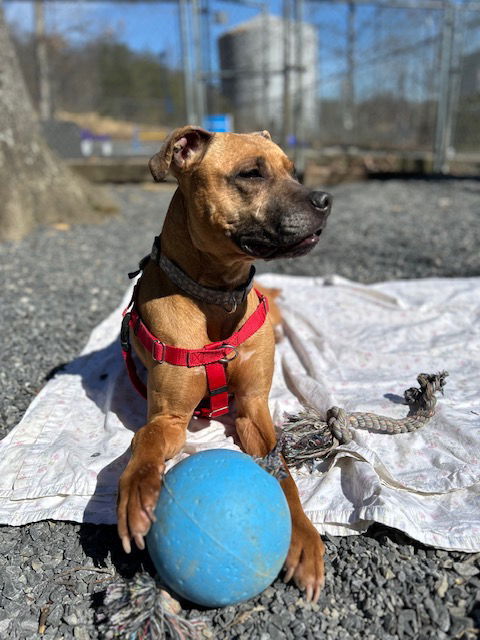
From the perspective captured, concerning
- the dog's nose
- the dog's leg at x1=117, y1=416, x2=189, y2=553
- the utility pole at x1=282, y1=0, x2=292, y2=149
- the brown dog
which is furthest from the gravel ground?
the utility pole at x1=282, y1=0, x2=292, y2=149

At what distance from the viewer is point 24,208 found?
7.39m

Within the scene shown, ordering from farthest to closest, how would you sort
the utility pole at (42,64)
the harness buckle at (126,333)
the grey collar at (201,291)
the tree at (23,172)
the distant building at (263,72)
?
the utility pole at (42,64) → the distant building at (263,72) → the tree at (23,172) → the harness buckle at (126,333) → the grey collar at (201,291)

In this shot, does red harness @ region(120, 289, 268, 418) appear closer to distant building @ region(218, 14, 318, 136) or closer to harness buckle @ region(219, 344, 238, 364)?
harness buckle @ region(219, 344, 238, 364)

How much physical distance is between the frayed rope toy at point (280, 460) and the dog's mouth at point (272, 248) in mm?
858

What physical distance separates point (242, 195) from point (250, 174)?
0.41 feet

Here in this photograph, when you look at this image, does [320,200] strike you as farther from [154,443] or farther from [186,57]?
[186,57]

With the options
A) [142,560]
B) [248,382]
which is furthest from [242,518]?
[248,382]

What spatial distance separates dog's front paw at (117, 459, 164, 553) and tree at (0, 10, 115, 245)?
5743 mm

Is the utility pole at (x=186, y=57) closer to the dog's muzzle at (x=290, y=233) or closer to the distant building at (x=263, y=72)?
the distant building at (x=263, y=72)

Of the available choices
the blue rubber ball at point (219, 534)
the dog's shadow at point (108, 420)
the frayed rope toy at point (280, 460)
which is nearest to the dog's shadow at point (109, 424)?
the dog's shadow at point (108, 420)

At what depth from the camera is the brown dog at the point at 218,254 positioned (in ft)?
7.99

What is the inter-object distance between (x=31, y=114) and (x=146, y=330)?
631 centimetres

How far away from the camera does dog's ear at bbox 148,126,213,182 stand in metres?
2.63

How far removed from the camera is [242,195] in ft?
8.30
